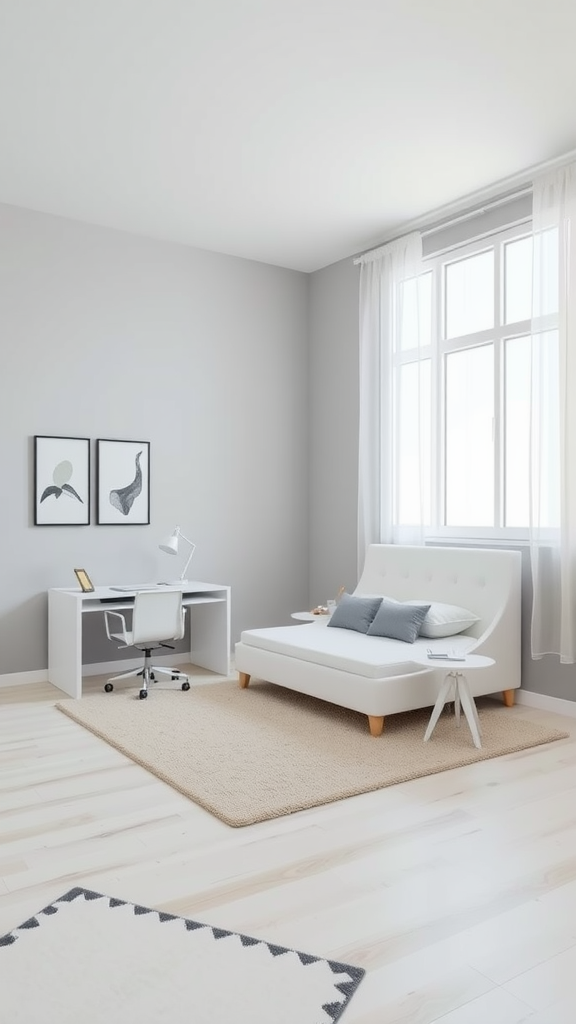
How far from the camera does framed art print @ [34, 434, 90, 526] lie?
16.8 feet

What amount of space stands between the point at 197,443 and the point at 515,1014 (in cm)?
466

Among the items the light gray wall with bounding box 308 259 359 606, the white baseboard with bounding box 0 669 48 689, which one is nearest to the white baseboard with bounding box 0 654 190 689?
the white baseboard with bounding box 0 669 48 689

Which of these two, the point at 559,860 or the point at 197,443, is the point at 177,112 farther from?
the point at 559,860

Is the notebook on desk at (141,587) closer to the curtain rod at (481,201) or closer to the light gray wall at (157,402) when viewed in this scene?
the light gray wall at (157,402)

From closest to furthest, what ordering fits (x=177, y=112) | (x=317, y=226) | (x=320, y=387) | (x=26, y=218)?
(x=177, y=112)
(x=26, y=218)
(x=317, y=226)
(x=320, y=387)

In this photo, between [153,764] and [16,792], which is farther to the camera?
[153,764]

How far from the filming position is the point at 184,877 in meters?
2.34

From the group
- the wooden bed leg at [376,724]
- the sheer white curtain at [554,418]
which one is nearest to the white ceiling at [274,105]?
the sheer white curtain at [554,418]

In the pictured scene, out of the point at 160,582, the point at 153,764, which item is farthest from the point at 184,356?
the point at 153,764

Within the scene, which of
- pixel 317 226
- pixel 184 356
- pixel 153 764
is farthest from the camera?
pixel 184 356

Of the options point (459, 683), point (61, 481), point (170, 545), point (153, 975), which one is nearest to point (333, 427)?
point (170, 545)

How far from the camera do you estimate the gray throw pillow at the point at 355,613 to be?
185 inches

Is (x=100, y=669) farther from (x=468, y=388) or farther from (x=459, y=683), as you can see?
(x=468, y=388)

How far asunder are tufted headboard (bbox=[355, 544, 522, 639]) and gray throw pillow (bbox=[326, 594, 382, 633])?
0.35 meters
